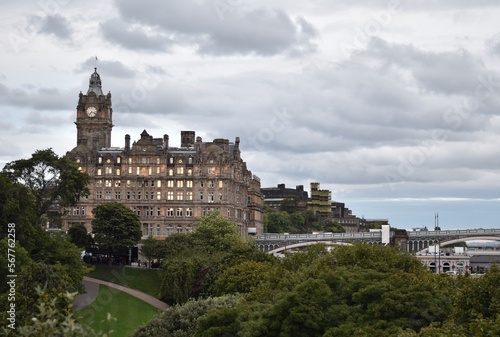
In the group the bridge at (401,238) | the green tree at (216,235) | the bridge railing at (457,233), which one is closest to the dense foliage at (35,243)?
the green tree at (216,235)

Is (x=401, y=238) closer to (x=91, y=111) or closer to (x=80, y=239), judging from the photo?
(x=80, y=239)

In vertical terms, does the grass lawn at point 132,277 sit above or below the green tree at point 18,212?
below

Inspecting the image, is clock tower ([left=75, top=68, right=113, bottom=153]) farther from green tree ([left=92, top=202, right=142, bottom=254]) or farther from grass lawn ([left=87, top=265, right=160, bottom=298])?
grass lawn ([left=87, top=265, right=160, bottom=298])

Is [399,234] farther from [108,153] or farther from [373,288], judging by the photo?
[373,288]

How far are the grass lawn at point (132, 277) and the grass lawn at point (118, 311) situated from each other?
6.17 m

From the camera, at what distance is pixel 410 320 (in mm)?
58250

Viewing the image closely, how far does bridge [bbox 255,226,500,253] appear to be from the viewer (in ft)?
535

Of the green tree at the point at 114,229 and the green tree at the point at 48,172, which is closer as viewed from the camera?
the green tree at the point at 48,172

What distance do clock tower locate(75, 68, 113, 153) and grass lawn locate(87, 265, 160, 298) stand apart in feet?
→ 164

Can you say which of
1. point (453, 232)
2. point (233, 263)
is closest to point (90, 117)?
point (453, 232)

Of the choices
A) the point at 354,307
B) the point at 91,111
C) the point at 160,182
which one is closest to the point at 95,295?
Answer: the point at 354,307

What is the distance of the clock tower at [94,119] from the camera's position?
186 metres

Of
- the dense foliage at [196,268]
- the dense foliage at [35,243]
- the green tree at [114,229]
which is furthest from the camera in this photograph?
the green tree at [114,229]

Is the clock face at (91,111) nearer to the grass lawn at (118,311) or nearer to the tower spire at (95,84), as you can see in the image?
the tower spire at (95,84)
